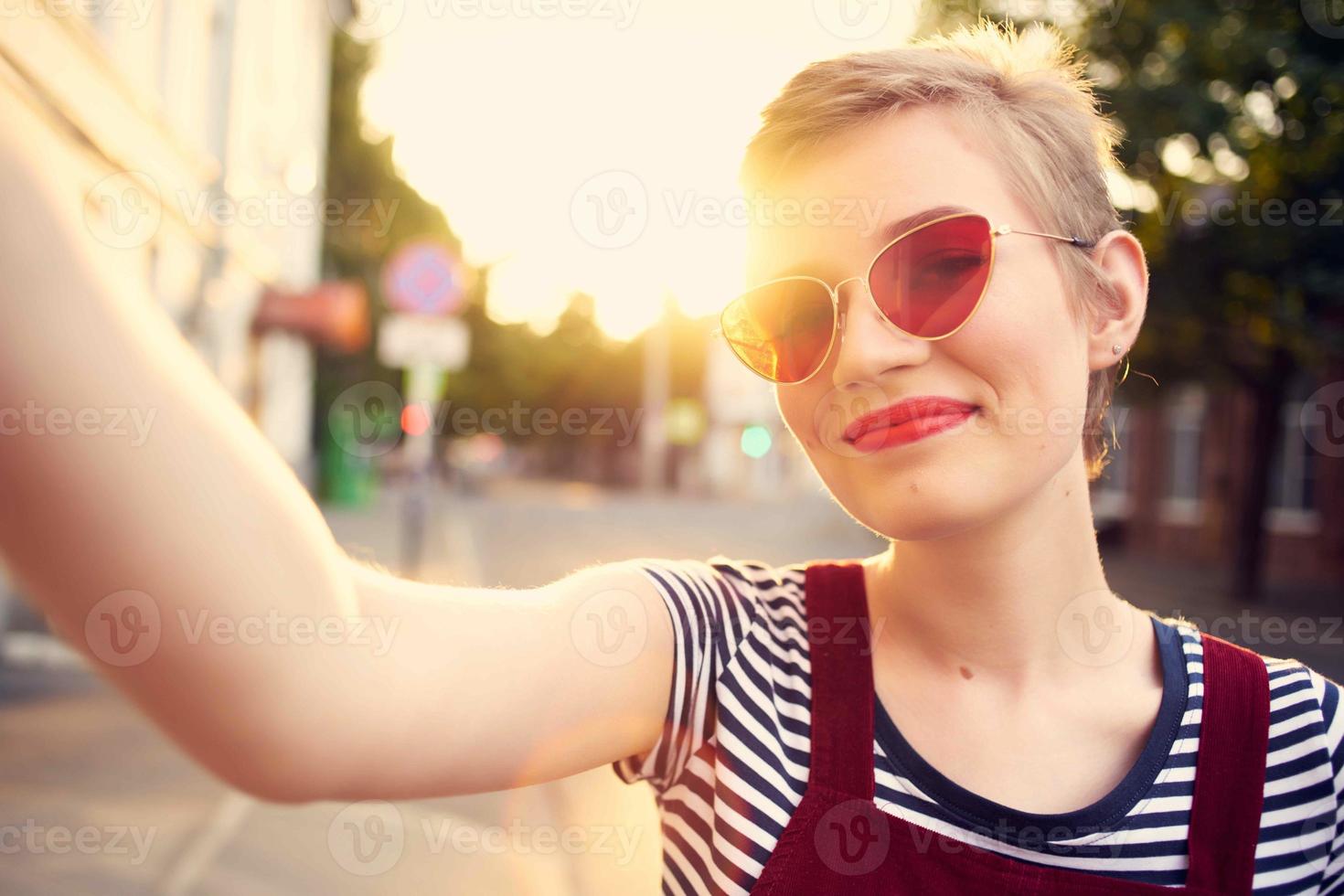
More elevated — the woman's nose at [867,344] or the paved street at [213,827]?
the woman's nose at [867,344]

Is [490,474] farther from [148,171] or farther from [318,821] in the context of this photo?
[318,821]

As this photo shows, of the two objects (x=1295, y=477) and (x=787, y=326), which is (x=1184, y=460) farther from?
(x=787, y=326)

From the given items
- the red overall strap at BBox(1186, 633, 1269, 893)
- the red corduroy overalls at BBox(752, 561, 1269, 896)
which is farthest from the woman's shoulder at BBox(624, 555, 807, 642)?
the red overall strap at BBox(1186, 633, 1269, 893)

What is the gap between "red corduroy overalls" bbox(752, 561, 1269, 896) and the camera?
1.24 metres

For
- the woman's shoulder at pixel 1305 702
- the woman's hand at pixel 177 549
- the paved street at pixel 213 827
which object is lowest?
the paved street at pixel 213 827

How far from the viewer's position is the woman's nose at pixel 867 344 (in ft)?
4.46

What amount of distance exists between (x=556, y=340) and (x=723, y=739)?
50.6 meters

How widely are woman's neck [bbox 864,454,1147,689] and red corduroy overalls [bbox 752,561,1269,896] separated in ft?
0.59

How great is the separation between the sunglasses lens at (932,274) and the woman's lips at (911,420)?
0.10 meters

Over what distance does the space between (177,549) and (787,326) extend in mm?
1000

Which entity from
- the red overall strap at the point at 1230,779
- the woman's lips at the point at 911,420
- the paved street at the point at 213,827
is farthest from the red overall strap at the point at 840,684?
the paved street at the point at 213,827

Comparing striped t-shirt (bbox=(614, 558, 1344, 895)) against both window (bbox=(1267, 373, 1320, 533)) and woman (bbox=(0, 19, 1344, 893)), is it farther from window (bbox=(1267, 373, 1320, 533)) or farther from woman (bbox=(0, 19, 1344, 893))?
window (bbox=(1267, 373, 1320, 533))

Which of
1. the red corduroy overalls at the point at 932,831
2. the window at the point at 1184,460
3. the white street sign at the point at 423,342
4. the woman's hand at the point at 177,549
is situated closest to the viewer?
the woman's hand at the point at 177,549

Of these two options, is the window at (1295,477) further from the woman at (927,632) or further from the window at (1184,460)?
the woman at (927,632)
